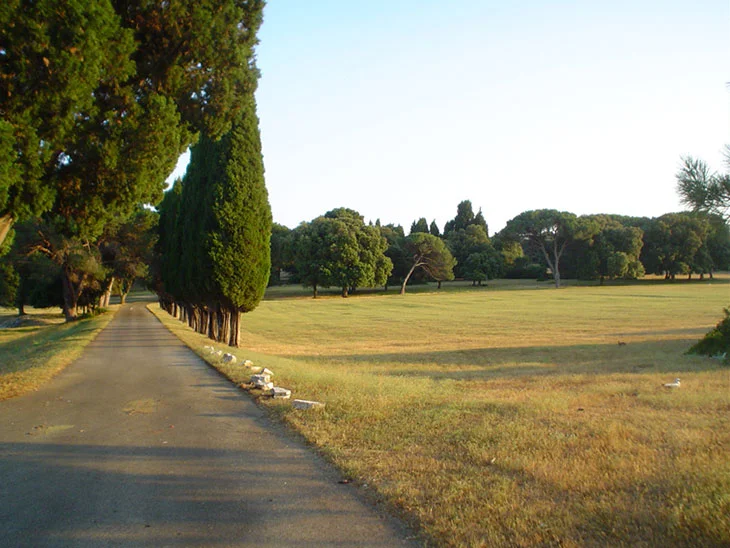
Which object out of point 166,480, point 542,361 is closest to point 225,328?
point 542,361

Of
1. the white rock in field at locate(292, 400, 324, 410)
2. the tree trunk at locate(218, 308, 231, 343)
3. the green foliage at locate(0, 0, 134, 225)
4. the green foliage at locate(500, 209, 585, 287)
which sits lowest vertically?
the tree trunk at locate(218, 308, 231, 343)

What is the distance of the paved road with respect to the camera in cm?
408

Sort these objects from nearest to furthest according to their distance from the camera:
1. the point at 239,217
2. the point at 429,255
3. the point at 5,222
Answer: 1. the point at 5,222
2. the point at 239,217
3. the point at 429,255

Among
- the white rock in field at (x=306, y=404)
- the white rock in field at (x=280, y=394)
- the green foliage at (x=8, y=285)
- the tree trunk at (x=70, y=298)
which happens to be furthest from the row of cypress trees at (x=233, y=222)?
the green foliage at (x=8, y=285)

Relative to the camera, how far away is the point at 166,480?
17.1 feet

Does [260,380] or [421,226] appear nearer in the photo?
[260,380]

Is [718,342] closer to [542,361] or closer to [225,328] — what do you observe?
[542,361]

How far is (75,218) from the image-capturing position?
35.3 ft

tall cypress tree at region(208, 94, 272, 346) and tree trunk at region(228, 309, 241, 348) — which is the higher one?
tall cypress tree at region(208, 94, 272, 346)

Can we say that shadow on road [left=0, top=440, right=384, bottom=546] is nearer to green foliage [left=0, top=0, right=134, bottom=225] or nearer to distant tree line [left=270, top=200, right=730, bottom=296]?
green foliage [left=0, top=0, right=134, bottom=225]

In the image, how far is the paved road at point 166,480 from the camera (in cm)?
408

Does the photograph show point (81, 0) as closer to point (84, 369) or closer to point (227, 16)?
point (227, 16)

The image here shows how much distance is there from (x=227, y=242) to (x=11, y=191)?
1237 cm

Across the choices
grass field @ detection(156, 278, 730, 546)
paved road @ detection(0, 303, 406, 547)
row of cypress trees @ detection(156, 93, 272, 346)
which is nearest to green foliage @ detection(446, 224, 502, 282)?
row of cypress trees @ detection(156, 93, 272, 346)
